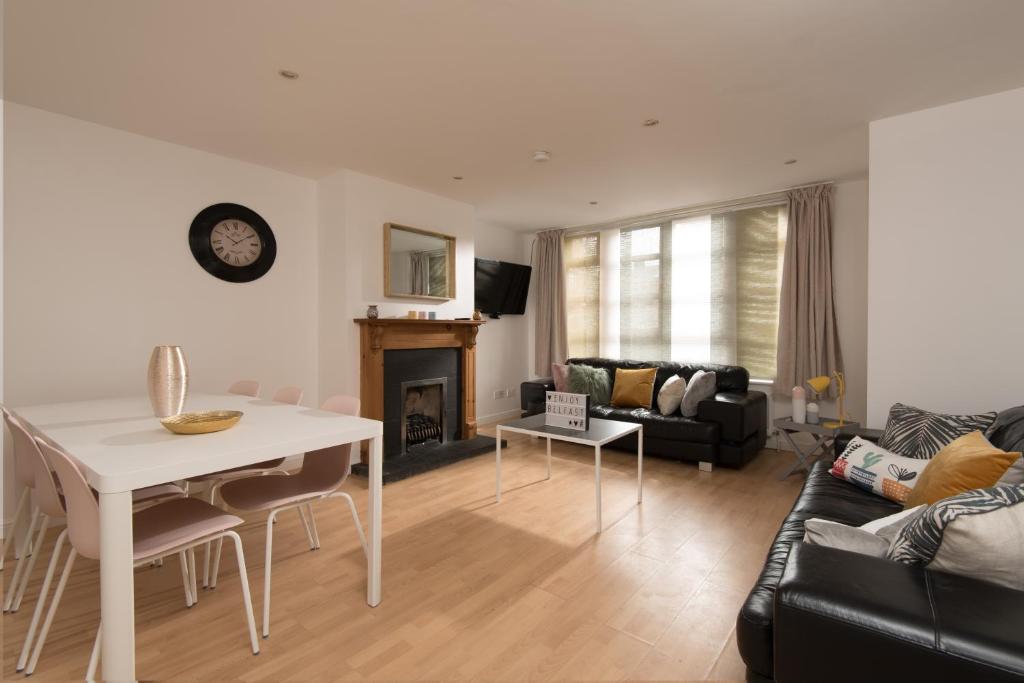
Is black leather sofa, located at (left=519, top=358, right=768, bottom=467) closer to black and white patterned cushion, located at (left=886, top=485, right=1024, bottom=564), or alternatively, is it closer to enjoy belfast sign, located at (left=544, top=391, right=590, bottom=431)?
enjoy belfast sign, located at (left=544, top=391, right=590, bottom=431)

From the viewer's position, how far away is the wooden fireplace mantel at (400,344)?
3982mm

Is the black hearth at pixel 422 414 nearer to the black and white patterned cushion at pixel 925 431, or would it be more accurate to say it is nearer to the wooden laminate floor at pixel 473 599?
the wooden laminate floor at pixel 473 599

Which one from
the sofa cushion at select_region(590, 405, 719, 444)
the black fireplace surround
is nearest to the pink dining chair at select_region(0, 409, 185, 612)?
the black fireplace surround

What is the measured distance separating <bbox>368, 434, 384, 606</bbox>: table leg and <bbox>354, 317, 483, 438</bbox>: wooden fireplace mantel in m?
2.01

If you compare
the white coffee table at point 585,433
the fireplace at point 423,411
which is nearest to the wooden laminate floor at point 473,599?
the white coffee table at point 585,433

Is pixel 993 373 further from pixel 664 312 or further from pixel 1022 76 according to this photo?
pixel 664 312

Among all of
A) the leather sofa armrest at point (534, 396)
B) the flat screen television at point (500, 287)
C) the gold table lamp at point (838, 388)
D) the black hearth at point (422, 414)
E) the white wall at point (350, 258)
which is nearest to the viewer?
the gold table lamp at point (838, 388)

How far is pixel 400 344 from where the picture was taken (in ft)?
13.9

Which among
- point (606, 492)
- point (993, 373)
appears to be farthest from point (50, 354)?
point (993, 373)

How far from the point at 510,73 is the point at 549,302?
3.96m

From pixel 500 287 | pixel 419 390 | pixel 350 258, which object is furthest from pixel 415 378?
pixel 500 287

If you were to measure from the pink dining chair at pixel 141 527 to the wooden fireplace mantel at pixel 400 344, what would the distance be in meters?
2.05

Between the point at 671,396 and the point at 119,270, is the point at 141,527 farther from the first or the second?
the point at 671,396

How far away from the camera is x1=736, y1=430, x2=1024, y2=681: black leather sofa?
3.05 feet
